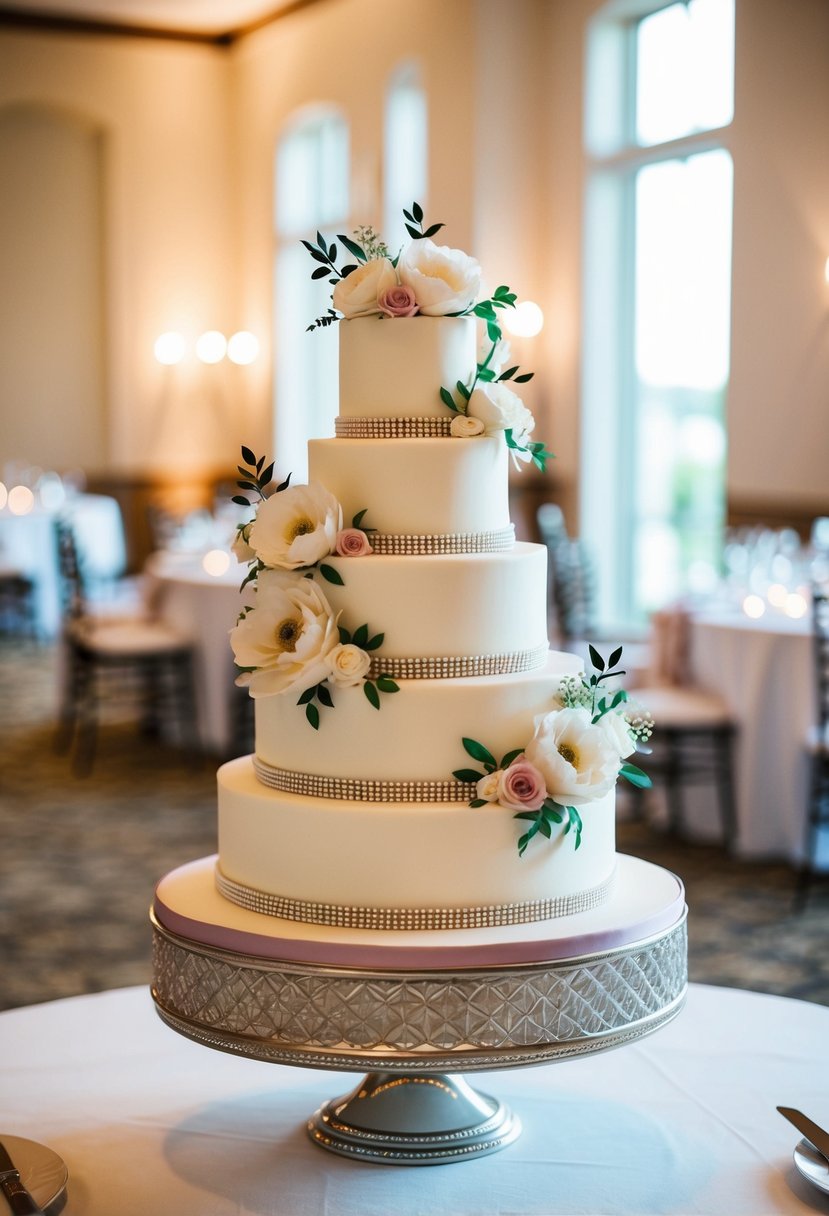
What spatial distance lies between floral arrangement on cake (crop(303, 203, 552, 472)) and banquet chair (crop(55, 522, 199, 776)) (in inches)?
214

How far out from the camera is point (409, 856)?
2.19 m

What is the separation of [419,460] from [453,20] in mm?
8197

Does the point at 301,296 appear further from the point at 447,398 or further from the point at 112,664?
the point at 447,398

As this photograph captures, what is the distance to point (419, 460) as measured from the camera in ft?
7.68

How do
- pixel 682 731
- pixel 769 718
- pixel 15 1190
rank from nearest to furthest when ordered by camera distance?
pixel 15 1190
pixel 769 718
pixel 682 731

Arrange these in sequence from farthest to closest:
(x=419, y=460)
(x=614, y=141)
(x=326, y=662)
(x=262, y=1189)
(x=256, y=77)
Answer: (x=256, y=77) → (x=614, y=141) → (x=419, y=460) → (x=326, y=662) → (x=262, y=1189)

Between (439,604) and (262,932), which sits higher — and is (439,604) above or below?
above

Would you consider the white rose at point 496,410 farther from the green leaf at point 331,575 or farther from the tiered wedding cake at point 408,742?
the green leaf at point 331,575

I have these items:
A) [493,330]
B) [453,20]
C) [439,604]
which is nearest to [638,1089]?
[439,604]

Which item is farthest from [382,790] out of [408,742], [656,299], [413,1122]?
[656,299]

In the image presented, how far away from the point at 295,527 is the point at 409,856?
0.51 metres

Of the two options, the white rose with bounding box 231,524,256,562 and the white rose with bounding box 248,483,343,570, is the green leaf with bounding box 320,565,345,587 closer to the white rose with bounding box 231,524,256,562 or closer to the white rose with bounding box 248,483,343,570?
the white rose with bounding box 248,483,343,570

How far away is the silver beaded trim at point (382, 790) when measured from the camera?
223 centimetres

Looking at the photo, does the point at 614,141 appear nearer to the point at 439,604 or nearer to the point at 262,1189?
the point at 439,604
